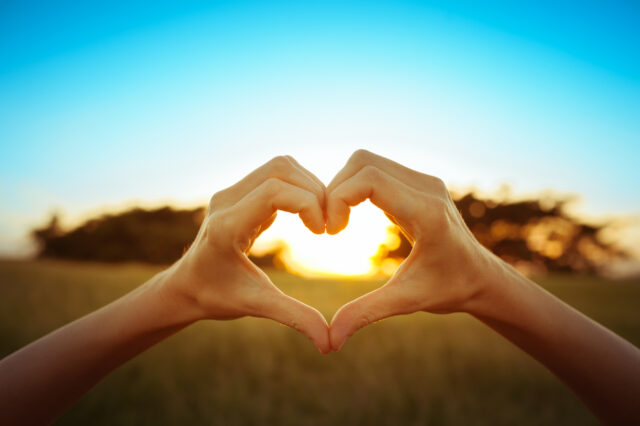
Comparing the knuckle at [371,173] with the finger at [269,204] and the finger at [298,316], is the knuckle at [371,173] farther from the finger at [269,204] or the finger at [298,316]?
the finger at [298,316]

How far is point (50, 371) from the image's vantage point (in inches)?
57.5

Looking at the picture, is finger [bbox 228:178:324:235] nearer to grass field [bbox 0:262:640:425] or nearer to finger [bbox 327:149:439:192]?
finger [bbox 327:149:439:192]

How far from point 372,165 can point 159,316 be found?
1.07 meters

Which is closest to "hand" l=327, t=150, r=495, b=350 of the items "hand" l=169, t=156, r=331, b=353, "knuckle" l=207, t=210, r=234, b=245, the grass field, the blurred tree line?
"hand" l=169, t=156, r=331, b=353

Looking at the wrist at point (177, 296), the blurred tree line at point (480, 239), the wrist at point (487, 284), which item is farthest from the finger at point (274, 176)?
the blurred tree line at point (480, 239)

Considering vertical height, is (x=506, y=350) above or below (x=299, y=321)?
below

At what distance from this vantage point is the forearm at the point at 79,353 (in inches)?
56.0

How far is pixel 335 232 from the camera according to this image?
1537 mm

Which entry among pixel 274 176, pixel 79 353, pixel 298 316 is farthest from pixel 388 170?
pixel 79 353

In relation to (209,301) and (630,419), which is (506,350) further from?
(209,301)

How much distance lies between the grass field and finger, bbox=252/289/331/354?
265cm

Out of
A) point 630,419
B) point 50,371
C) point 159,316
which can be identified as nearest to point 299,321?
point 159,316

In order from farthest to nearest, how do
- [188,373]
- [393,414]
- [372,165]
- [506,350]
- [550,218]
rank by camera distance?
[550,218], [506,350], [188,373], [393,414], [372,165]

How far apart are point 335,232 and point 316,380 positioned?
3330 millimetres
